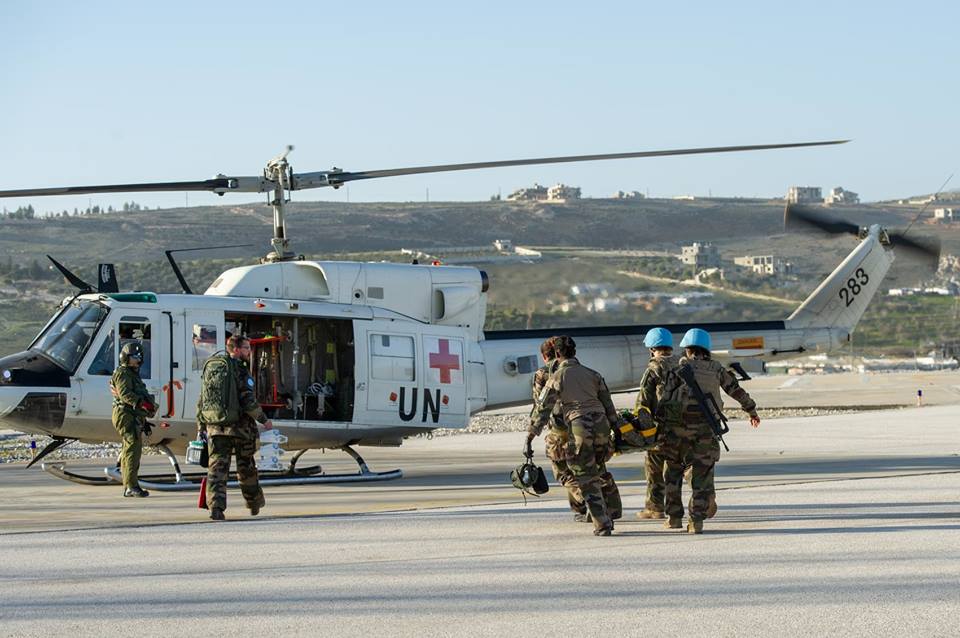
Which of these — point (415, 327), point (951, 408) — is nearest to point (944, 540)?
point (415, 327)

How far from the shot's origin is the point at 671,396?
9.23m

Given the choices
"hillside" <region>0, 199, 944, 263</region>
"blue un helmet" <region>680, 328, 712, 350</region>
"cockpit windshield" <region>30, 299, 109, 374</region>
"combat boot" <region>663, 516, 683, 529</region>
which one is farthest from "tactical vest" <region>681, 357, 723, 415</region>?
"hillside" <region>0, 199, 944, 263</region>

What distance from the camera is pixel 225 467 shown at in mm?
10070

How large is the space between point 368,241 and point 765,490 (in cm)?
4121

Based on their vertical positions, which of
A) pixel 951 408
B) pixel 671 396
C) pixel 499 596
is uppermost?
pixel 671 396

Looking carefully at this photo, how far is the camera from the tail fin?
17.5 meters

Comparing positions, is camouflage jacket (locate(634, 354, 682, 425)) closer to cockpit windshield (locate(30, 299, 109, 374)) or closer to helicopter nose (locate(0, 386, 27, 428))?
cockpit windshield (locate(30, 299, 109, 374))

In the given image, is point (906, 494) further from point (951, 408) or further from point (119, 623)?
point (951, 408)

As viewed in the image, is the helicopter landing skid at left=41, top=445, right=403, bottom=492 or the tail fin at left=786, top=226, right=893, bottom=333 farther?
the tail fin at left=786, top=226, right=893, bottom=333

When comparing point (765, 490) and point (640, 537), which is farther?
point (765, 490)

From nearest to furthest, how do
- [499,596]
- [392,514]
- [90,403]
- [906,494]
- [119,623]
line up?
[119,623]
[499,596]
[392,514]
[906,494]
[90,403]

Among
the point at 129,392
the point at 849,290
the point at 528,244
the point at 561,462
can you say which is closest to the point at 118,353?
the point at 129,392

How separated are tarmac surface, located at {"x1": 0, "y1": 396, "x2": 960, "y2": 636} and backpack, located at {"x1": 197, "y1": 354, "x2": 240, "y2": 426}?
0.88 metres

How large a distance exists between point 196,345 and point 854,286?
381 inches
